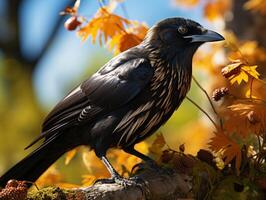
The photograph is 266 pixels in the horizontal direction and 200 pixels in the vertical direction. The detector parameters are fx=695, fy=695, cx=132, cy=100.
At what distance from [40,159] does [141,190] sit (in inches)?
37.5

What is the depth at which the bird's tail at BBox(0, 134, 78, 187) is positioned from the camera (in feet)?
13.2

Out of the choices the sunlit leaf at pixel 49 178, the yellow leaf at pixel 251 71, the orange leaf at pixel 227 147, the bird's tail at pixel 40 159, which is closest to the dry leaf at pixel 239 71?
the yellow leaf at pixel 251 71

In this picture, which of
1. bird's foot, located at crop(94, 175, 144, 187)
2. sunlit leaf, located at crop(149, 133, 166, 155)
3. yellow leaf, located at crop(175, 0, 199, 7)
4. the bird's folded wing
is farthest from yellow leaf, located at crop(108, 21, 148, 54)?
yellow leaf, located at crop(175, 0, 199, 7)

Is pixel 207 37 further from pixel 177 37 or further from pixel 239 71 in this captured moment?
pixel 239 71

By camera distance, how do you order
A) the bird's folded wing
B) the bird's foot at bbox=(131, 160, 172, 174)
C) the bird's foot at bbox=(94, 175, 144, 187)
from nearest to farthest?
the bird's foot at bbox=(94, 175, 144, 187)
the bird's foot at bbox=(131, 160, 172, 174)
the bird's folded wing

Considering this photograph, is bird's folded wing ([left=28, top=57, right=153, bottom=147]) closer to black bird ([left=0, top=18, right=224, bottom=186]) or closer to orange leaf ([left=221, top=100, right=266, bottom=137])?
black bird ([left=0, top=18, right=224, bottom=186])

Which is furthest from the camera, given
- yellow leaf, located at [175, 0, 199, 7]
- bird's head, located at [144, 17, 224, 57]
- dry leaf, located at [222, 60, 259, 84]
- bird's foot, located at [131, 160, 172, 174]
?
yellow leaf, located at [175, 0, 199, 7]

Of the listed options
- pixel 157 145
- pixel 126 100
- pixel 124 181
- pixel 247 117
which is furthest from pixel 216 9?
pixel 124 181

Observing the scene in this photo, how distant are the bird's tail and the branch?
610 millimetres

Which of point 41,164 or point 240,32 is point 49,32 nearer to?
point 240,32

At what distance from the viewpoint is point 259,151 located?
372cm

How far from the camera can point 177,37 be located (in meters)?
4.09

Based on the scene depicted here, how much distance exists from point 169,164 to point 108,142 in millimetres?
367

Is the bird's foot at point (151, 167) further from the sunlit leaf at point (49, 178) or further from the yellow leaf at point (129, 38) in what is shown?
the yellow leaf at point (129, 38)
